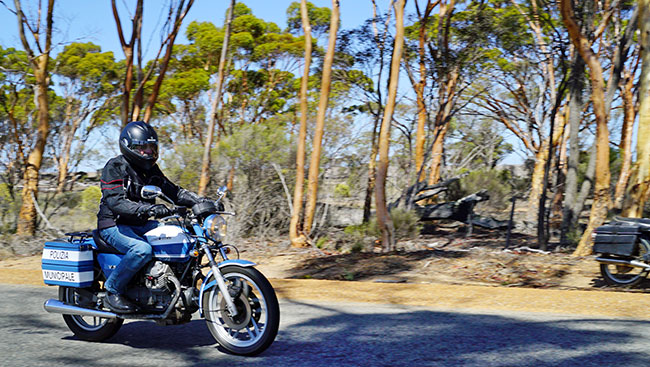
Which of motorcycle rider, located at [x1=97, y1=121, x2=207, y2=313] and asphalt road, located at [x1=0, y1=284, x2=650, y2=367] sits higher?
motorcycle rider, located at [x1=97, y1=121, x2=207, y2=313]

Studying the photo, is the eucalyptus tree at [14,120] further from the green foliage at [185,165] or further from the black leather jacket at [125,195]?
the black leather jacket at [125,195]

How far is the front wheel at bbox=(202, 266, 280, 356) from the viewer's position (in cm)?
468

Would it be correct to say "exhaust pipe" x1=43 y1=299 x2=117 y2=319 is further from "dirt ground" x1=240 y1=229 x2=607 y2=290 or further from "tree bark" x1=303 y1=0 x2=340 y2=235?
"tree bark" x1=303 y1=0 x2=340 y2=235

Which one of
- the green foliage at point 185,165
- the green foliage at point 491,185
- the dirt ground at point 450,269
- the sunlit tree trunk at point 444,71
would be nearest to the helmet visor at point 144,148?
the dirt ground at point 450,269

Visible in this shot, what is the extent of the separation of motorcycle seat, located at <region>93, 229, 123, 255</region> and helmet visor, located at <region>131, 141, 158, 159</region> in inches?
32.8

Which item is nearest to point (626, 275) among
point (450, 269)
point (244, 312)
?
point (450, 269)

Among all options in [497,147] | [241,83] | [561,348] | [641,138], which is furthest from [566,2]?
[497,147]

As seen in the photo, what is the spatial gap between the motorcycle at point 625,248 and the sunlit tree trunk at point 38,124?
16506 mm

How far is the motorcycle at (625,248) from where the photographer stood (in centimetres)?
971

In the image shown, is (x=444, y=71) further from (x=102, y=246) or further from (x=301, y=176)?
(x=102, y=246)

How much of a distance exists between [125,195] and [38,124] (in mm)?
16407

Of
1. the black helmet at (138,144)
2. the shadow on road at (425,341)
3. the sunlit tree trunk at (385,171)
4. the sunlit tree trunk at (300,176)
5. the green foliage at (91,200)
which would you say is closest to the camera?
the shadow on road at (425,341)

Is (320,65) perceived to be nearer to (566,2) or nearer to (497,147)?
(566,2)

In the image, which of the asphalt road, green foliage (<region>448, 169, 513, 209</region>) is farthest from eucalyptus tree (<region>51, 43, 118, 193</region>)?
the asphalt road
